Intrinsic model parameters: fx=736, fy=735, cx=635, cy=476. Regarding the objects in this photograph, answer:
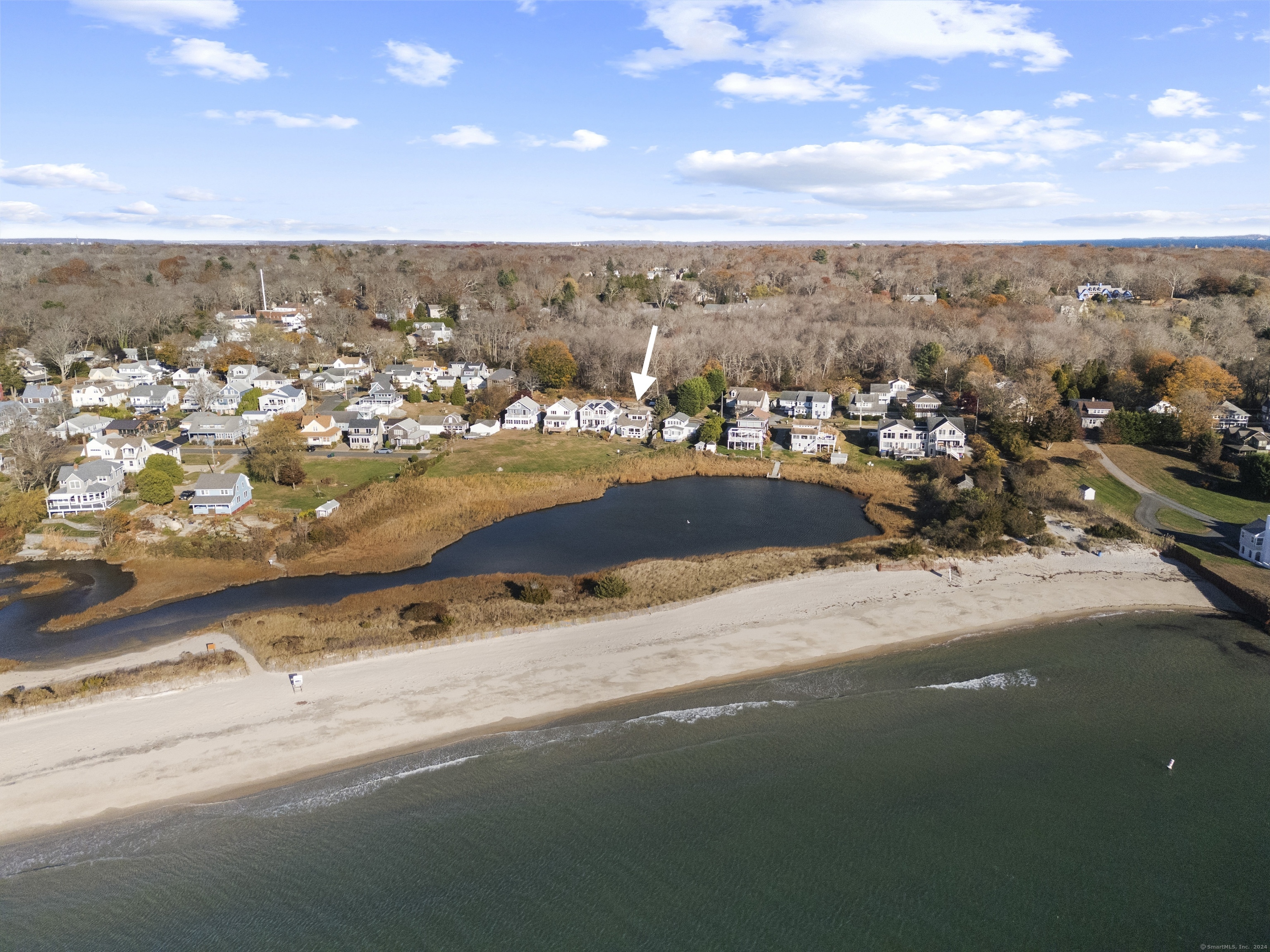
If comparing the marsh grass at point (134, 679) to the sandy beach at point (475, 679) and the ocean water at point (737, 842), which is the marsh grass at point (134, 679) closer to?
the sandy beach at point (475, 679)

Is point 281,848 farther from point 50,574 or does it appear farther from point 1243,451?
point 1243,451

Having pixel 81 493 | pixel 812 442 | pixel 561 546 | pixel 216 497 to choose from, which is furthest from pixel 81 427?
pixel 812 442

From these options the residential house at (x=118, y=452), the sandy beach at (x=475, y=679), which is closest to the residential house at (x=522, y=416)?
the residential house at (x=118, y=452)

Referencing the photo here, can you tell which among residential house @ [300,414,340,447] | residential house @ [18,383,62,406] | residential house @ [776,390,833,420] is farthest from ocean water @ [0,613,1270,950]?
residential house @ [18,383,62,406]

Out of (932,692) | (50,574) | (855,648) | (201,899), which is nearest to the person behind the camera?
(201,899)

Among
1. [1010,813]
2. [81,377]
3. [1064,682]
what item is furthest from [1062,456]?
[81,377]
